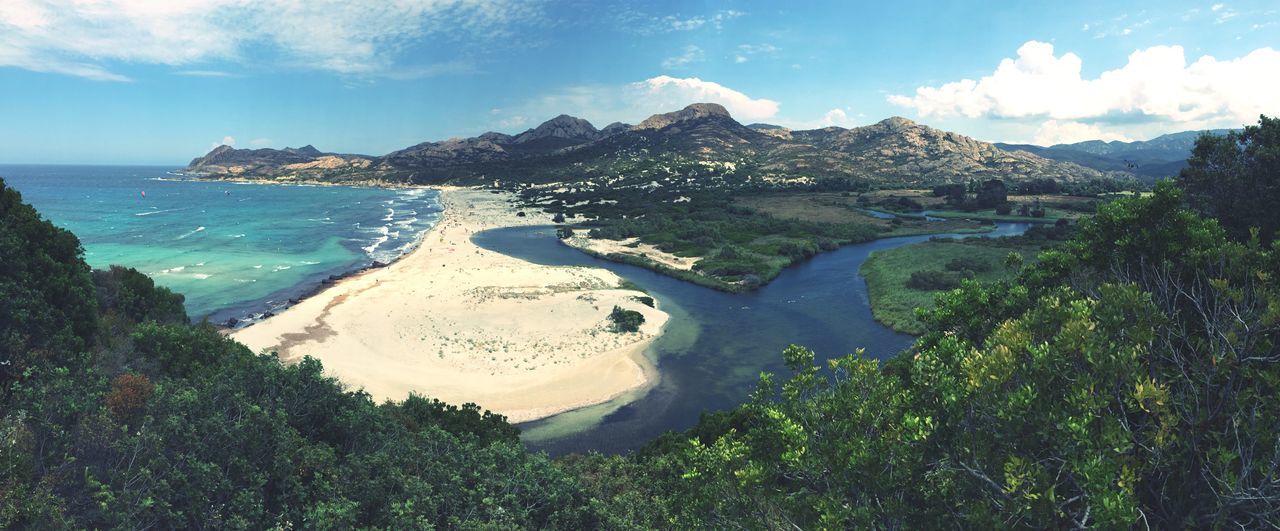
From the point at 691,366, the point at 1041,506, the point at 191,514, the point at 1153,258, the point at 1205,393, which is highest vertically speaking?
the point at 1153,258

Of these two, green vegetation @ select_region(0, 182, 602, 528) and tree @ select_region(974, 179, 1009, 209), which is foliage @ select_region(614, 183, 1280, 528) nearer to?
green vegetation @ select_region(0, 182, 602, 528)

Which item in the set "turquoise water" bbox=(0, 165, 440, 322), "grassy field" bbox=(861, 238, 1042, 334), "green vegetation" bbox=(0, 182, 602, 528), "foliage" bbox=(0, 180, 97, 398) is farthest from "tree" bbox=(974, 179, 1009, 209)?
"foliage" bbox=(0, 180, 97, 398)

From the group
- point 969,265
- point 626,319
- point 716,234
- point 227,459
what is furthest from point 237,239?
point 969,265

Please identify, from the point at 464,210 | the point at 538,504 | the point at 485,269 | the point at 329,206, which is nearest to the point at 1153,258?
the point at 538,504

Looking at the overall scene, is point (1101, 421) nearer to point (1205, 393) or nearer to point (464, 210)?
point (1205, 393)

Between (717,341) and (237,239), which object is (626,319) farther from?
(237,239)

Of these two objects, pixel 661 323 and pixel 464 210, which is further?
pixel 464 210
